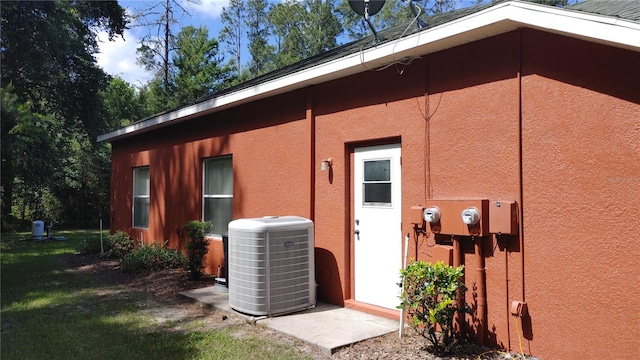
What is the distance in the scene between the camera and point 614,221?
3639 mm

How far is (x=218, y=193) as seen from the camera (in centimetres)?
862

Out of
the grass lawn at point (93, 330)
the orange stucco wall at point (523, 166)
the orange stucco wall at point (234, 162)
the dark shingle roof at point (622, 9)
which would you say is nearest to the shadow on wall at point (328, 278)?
the orange stucco wall at point (523, 166)

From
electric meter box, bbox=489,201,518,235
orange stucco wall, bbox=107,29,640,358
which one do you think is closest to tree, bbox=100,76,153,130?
orange stucco wall, bbox=107,29,640,358

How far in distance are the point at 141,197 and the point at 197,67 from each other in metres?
15.1

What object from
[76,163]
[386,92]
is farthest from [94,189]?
[386,92]

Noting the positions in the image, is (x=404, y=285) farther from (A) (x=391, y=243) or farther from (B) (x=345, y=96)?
(B) (x=345, y=96)

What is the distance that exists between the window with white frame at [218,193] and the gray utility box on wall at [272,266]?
2.62 meters

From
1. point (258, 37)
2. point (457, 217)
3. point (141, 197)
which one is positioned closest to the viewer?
point (457, 217)

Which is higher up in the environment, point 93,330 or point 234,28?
point 234,28

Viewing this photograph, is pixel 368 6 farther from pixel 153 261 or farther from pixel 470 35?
pixel 153 261

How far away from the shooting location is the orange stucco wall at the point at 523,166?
3.64m

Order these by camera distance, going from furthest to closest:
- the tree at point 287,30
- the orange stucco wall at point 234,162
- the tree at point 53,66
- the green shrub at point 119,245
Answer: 1. the tree at point 287,30
2. the tree at point 53,66
3. the green shrub at point 119,245
4. the orange stucco wall at point 234,162

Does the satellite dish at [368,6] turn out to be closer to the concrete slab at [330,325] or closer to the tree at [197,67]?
the concrete slab at [330,325]

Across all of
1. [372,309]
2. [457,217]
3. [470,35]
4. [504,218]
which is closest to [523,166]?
[504,218]
